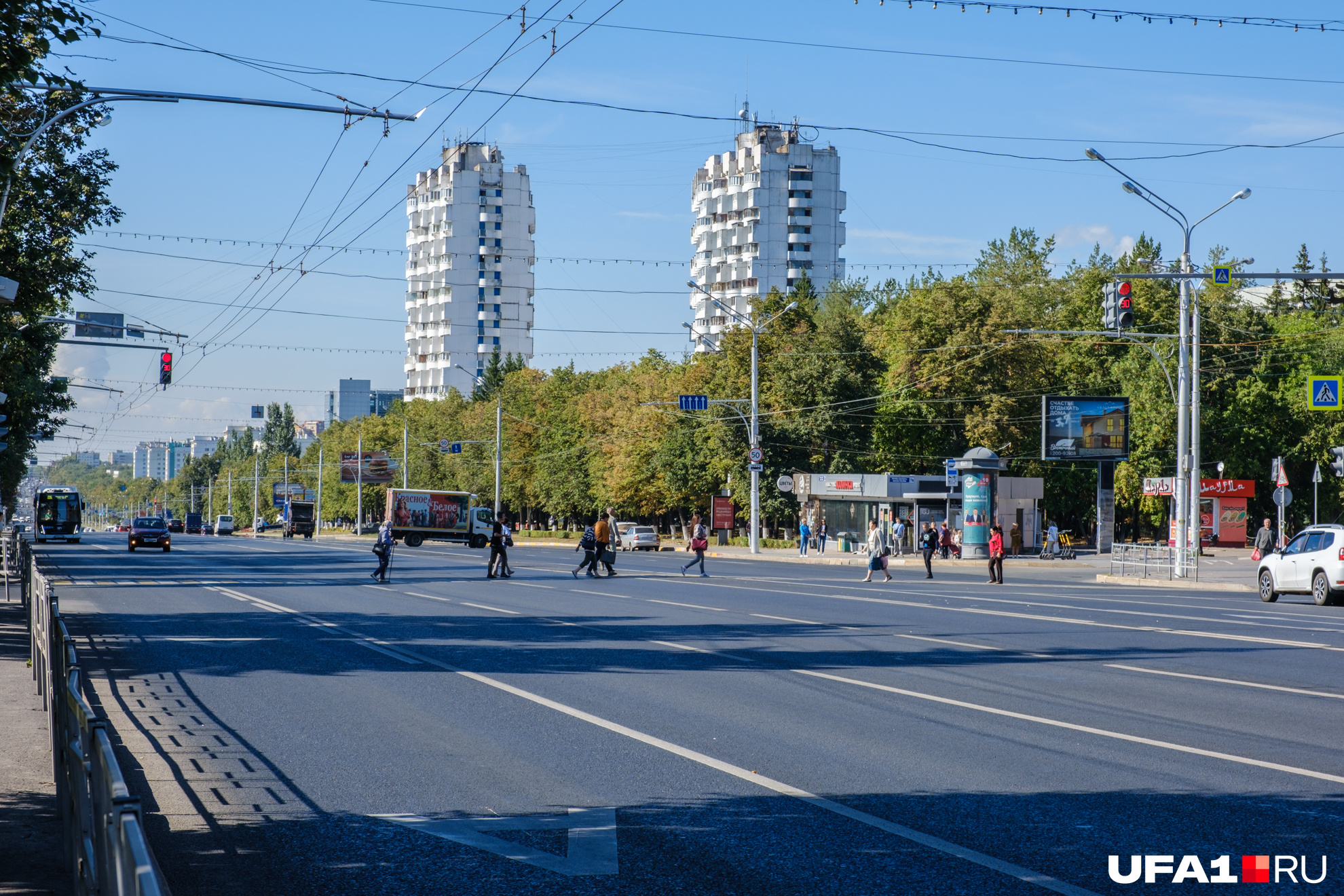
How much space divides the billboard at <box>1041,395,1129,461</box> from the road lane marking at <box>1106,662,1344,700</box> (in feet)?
136

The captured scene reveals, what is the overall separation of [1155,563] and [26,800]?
121ft

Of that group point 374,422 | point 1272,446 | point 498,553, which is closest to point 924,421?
point 1272,446

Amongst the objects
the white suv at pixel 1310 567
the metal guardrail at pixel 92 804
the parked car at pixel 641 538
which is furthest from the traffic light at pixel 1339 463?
the metal guardrail at pixel 92 804

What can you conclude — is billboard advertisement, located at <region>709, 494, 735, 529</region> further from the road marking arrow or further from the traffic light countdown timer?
the road marking arrow

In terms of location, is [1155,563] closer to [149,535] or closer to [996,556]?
[996,556]

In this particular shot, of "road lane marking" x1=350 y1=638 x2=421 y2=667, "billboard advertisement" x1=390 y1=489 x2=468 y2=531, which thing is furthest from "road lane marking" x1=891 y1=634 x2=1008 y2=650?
"billboard advertisement" x1=390 y1=489 x2=468 y2=531

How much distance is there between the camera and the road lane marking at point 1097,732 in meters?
8.70

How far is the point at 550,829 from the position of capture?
722 centimetres

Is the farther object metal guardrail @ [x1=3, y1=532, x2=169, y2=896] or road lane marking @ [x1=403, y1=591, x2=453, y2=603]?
road lane marking @ [x1=403, y1=591, x2=453, y2=603]

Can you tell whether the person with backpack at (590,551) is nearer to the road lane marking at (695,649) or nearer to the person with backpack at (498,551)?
the person with backpack at (498,551)

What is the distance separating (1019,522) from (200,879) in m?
55.0

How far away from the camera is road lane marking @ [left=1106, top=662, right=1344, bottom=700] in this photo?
A: 12517 mm

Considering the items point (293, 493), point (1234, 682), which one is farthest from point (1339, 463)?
point (293, 493)

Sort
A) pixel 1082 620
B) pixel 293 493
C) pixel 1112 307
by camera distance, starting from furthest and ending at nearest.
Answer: pixel 293 493 < pixel 1112 307 < pixel 1082 620
